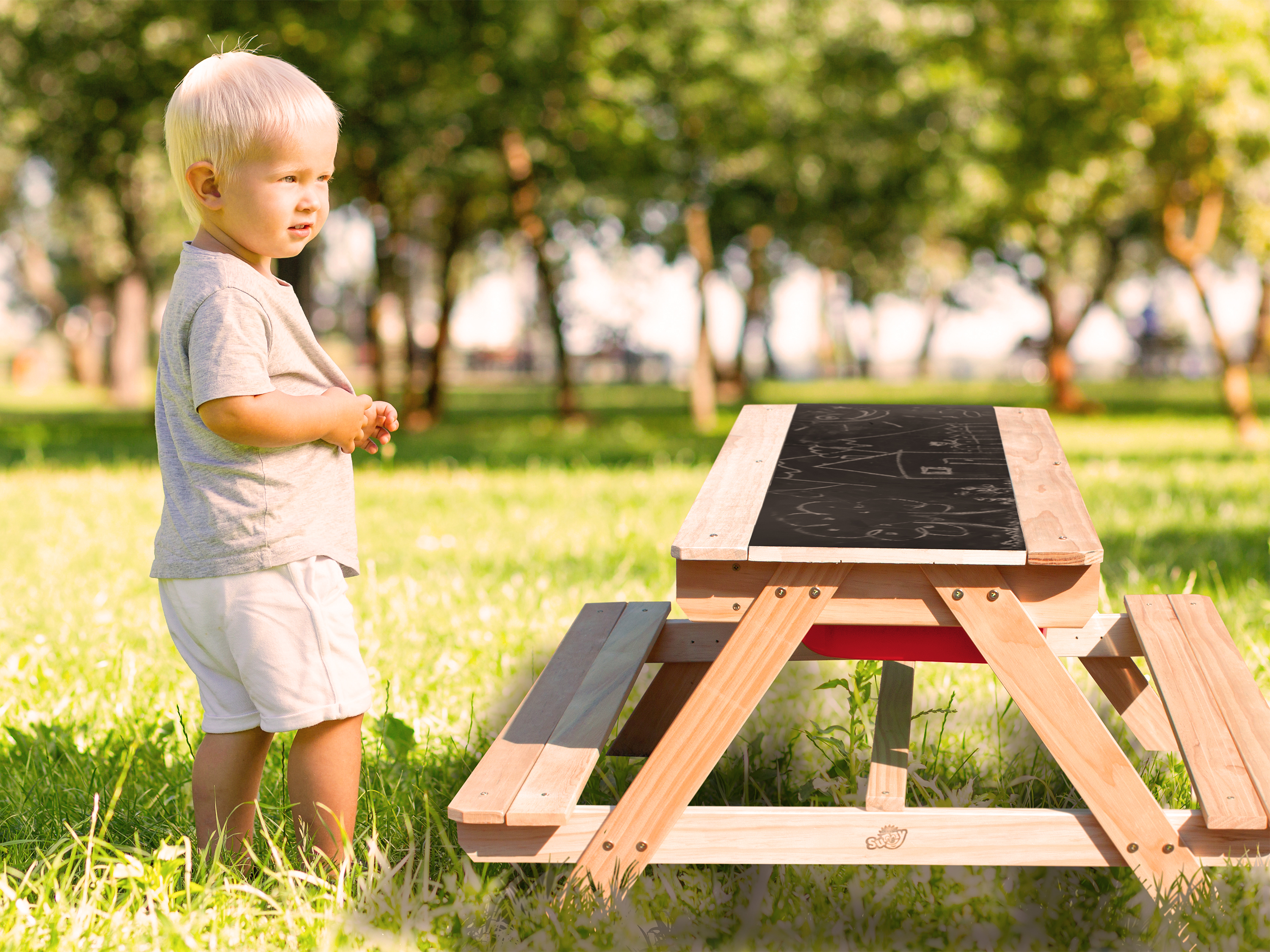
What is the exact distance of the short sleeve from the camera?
2266 millimetres

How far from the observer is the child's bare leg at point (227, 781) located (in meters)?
2.51

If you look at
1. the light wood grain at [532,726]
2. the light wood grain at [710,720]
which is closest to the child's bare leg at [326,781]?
the light wood grain at [532,726]

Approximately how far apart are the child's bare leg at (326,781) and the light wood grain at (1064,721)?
3.90ft

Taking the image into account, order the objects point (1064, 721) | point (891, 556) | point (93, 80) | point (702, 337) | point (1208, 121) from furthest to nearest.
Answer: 1. point (702, 337)
2. point (93, 80)
3. point (1208, 121)
4. point (1064, 721)
5. point (891, 556)

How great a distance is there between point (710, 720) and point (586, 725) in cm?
42

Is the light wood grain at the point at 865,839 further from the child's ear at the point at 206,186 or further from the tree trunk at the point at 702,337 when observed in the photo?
the tree trunk at the point at 702,337

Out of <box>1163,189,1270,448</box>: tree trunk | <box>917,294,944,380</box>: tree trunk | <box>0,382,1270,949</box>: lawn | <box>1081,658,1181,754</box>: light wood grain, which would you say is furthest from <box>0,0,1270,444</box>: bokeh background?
<box>917,294,944,380</box>: tree trunk

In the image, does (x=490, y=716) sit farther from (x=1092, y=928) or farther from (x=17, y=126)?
(x=17, y=126)

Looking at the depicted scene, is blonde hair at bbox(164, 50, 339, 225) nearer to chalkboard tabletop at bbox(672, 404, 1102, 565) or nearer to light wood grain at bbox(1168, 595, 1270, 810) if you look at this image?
chalkboard tabletop at bbox(672, 404, 1102, 565)

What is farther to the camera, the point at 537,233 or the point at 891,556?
the point at 537,233

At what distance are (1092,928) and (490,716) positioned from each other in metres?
1.92

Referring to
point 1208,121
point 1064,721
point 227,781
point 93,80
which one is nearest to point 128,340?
point 93,80

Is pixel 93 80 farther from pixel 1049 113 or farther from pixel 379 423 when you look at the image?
pixel 379 423

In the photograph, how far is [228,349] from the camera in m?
2.29
